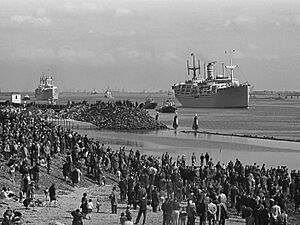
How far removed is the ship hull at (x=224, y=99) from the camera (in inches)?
6112

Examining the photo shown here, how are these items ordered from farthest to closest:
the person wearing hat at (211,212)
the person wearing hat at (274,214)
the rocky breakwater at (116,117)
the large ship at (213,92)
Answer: the large ship at (213,92), the rocky breakwater at (116,117), the person wearing hat at (211,212), the person wearing hat at (274,214)

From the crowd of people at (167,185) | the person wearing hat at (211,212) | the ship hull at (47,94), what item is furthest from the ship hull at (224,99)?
the person wearing hat at (211,212)

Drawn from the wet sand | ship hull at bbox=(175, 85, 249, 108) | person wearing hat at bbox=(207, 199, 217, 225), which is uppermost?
ship hull at bbox=(175, 85, 249, 108)

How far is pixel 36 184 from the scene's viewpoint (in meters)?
24.0

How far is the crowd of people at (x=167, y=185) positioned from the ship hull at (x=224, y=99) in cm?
12318

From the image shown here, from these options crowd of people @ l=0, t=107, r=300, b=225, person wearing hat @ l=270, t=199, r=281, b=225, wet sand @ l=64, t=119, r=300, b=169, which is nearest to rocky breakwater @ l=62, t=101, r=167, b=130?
wet sand @ l=64, t=119, r=300, b=169

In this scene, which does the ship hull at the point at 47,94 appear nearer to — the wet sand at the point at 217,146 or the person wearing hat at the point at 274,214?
the wet sand at the point at 217,146

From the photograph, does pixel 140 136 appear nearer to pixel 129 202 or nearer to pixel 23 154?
pixel 23 154

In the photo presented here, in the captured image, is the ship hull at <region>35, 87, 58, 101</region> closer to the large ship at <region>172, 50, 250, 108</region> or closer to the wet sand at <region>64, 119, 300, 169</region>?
the large ship at <region>172, 50, 250, 108</region>

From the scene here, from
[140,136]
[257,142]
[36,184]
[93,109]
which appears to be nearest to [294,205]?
[36,184]

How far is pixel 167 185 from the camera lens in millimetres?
23969

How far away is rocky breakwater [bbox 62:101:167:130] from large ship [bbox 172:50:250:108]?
66.4m

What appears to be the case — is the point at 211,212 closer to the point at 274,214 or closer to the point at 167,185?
the point at 274,214

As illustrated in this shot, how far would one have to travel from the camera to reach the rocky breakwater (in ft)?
254
